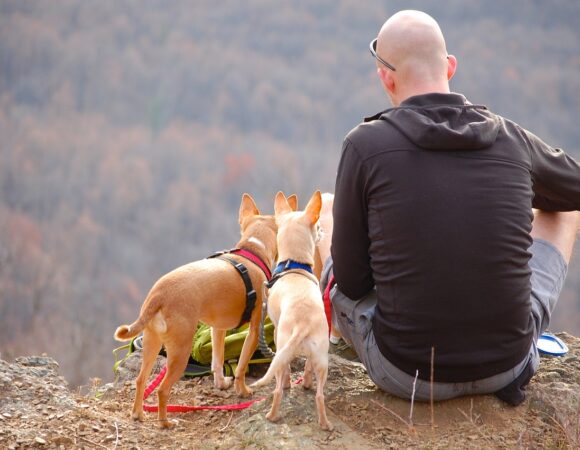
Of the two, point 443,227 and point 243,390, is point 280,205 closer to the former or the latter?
point 243,390

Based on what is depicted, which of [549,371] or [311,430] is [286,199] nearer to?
[311,430]

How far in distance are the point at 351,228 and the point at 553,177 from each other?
3.80 ft

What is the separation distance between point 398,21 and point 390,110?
0.55 meters

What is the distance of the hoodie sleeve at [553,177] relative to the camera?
11.1 ft

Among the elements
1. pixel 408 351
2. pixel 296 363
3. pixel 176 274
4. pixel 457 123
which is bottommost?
pixel 296 363

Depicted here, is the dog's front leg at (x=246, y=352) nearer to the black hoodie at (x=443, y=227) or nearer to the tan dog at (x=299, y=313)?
the tan dog at (x=299, y=313)

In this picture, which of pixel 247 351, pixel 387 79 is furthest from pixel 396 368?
pixel 387 79

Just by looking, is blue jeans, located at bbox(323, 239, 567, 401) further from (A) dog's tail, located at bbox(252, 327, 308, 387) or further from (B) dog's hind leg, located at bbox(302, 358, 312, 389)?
(A) dog's tail, located at bbox(252, 327, 308, 387)

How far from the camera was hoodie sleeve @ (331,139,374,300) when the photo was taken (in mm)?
3148

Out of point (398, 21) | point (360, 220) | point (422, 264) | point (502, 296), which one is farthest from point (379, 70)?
point (502, 296)

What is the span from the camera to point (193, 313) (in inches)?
139

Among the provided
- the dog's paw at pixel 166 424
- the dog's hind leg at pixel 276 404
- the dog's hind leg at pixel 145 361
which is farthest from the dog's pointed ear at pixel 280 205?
the dog's paw at pixel 166 424

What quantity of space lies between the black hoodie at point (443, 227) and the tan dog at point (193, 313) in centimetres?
83

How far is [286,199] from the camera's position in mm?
4176
